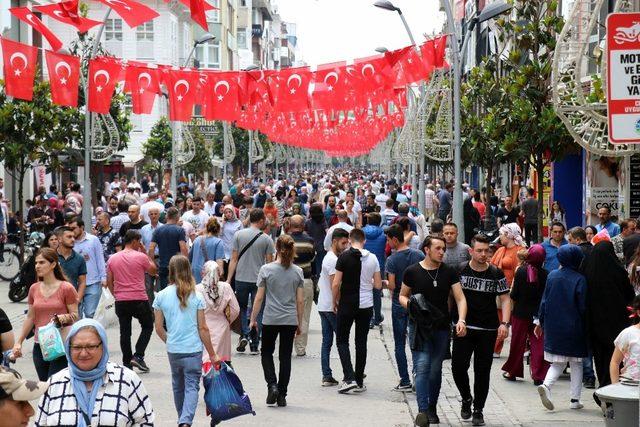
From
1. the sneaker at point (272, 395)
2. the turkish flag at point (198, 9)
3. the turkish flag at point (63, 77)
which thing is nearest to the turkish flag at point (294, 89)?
the turkish flag at point (63, 77)

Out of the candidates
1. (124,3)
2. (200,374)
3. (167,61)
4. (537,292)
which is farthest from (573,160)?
(167,61)

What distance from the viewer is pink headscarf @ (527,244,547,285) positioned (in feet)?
42.1

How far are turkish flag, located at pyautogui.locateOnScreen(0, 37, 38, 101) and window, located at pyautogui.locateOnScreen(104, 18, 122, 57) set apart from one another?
159 feet

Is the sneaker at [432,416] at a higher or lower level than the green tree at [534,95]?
lower

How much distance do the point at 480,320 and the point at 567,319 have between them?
1.03m

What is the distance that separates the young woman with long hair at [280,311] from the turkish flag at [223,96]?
1292cm

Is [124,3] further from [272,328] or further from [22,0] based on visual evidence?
[22,0]

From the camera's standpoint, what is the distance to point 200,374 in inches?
392

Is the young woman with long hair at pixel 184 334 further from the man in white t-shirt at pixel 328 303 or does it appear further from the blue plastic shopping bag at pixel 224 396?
the man in white t-shirt at pixel 328 303

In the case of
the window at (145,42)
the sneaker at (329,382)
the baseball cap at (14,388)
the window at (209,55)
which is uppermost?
the window at (209,55)

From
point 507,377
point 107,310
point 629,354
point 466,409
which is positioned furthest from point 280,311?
point 107,310

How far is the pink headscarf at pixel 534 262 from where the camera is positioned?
505 inches

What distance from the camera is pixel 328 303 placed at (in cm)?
1307

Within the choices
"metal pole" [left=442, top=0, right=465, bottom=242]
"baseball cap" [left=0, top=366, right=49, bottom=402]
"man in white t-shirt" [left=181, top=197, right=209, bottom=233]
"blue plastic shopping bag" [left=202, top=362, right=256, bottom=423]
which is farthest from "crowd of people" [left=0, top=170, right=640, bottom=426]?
"metal pole" [left=442, top=0, right=465, bottom=242]
